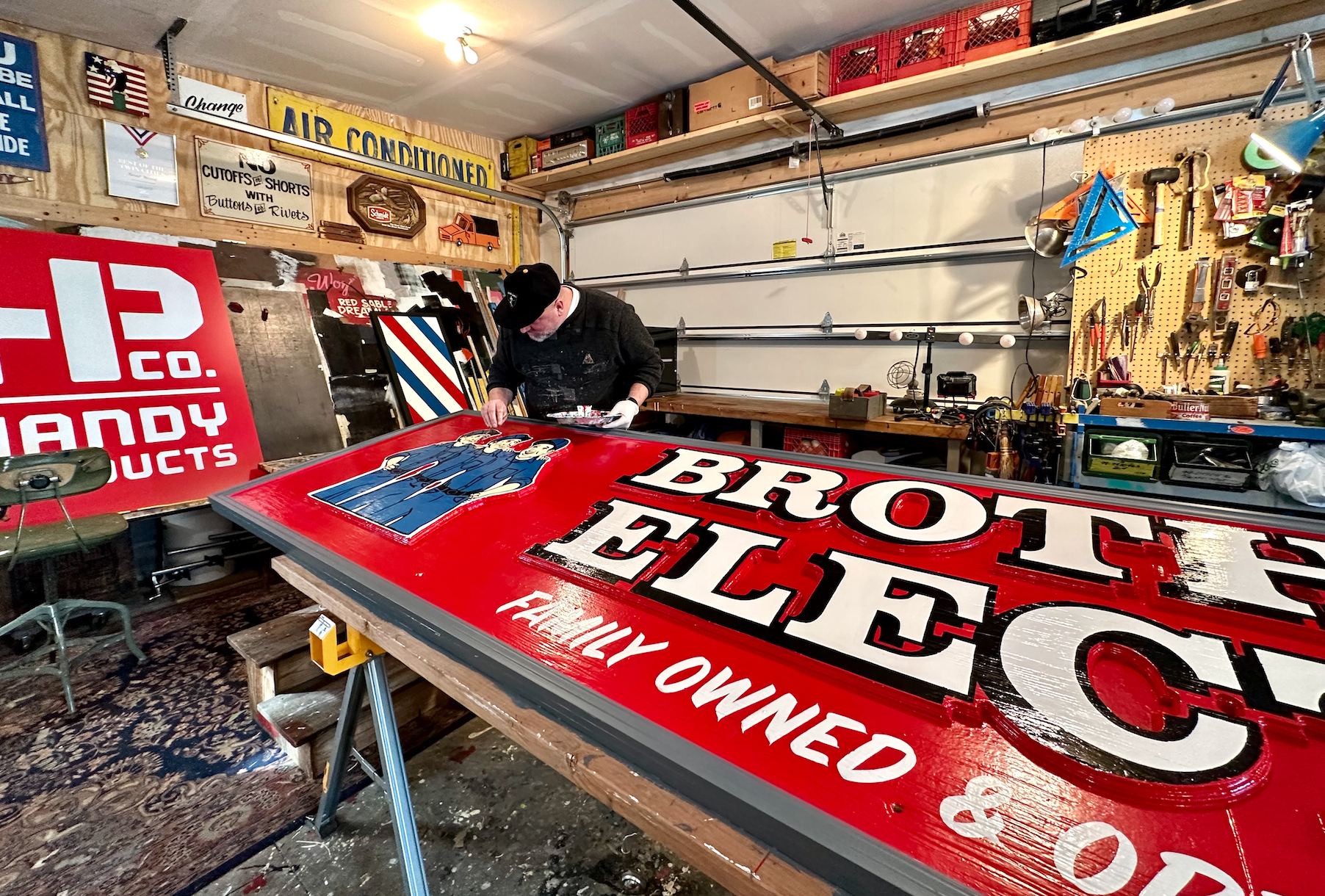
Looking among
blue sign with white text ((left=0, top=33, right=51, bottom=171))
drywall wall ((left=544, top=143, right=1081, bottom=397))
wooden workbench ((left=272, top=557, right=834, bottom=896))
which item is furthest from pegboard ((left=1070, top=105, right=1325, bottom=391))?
blue sign with white text ((left=0, top=33, right=51, bottom=171))

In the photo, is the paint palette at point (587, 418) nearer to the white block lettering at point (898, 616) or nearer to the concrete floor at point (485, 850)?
the white block lettering at point (898, 616)

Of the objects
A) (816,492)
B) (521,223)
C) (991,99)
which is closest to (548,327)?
(816,492)

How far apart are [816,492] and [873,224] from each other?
2.91 metres

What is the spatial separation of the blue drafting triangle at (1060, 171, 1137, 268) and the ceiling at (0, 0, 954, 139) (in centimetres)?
123

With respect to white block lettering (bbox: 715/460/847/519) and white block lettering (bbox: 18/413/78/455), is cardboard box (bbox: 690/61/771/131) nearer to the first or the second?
white block lettering (bbox: 715/460/847/519)

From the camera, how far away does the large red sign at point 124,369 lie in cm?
258

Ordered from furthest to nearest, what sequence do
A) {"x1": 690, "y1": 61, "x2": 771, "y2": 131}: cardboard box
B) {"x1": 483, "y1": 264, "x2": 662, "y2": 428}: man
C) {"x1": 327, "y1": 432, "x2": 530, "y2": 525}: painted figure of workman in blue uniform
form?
{"x1": 690, "y1": 61, "x2": 771, "y2": 131}: cardboard box, {"x1": 483, "y1": 264, "x2": 662, "y2": 428}: man, {"x1": 327, "y1": 432, "x2": 530, "y2": 525}: painted figure of workman in blue uniform

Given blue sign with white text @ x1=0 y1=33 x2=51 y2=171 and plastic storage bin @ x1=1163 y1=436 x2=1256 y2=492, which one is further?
blue sign with white text @ x1=0 y1=33 x2=51 y2=171

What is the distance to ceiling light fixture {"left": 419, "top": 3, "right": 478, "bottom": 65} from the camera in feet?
8.88

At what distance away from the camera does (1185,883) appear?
0.43 meters

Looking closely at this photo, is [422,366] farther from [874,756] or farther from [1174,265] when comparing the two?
[1174,265]

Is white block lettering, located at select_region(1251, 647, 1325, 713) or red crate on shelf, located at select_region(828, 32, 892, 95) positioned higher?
red crate on shelf, located at select_region(828, 32, 892, 95)

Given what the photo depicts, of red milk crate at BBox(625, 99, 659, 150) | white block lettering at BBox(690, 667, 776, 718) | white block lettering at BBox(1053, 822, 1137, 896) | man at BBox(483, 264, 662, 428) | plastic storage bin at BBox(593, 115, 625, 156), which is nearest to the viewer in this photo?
white block lettering at BBox(1053, 822, 1137, 896)

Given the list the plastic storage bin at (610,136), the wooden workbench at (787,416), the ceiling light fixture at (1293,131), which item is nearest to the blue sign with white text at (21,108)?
the plastic storage bin at (610,136)
